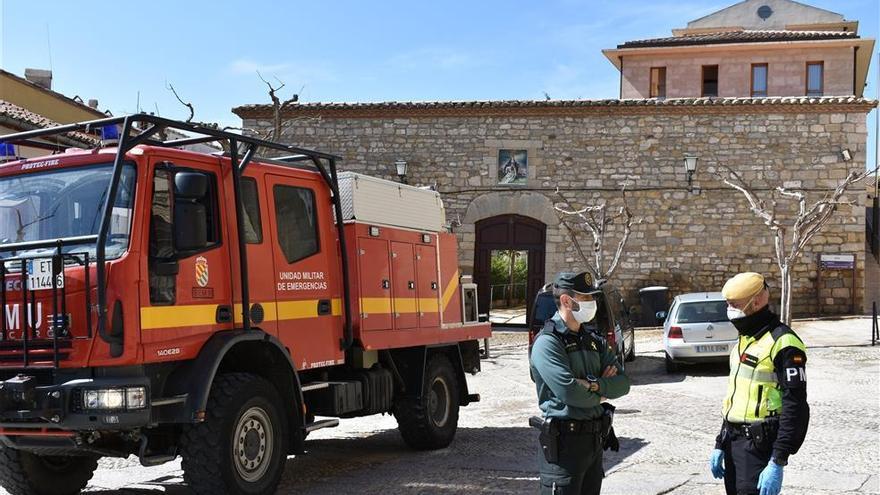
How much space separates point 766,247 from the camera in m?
25.3

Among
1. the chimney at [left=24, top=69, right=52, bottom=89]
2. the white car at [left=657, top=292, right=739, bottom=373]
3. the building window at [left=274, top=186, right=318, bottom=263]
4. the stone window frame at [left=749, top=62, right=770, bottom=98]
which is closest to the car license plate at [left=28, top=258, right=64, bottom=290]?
the building window at [left=274, top=186, right=318, bottom=263]

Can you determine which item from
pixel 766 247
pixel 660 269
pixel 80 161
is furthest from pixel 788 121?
pixel 80 161

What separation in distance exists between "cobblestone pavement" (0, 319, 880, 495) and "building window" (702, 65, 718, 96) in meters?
20.8

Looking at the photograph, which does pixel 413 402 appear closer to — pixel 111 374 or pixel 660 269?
pixel 111 374

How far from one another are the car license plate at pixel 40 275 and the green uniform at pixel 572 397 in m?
3.16

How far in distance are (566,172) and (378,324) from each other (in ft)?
59.7

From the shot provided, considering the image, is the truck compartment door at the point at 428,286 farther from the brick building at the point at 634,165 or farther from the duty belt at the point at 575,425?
the brick building at the point at 634,165

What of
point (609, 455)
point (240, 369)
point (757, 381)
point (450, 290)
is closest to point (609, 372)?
point (757, 381)

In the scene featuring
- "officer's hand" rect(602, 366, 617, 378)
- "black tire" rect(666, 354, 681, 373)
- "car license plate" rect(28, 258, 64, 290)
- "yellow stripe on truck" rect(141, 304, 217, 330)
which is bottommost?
"black tire" rect(666, 354, 681, 373)

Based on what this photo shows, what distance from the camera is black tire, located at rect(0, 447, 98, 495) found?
6.97 metres

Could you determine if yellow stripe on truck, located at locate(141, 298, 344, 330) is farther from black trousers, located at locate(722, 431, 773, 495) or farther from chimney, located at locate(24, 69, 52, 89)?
chimney, located at locate(24, 69, 52, 89)

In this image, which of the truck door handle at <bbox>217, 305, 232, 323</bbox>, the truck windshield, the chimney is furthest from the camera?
the chimney

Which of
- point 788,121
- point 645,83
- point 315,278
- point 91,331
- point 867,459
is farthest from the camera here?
point 645,83

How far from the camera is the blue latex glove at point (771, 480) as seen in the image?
433 centimetres
